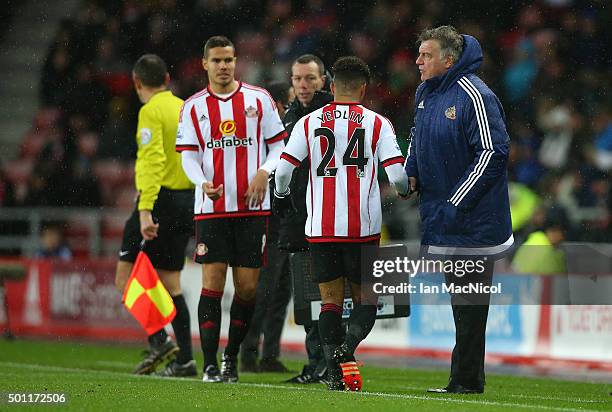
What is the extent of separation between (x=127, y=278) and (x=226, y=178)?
6.34ft

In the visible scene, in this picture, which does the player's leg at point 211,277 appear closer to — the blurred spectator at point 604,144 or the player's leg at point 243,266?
the player's leg at point 243,266

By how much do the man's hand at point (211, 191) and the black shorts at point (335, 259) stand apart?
2.55ft

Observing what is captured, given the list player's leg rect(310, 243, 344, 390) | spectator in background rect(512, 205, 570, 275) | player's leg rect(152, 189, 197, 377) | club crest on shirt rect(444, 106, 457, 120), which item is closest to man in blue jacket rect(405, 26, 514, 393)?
club crest on shirt rect(444, 106, 457, 120)

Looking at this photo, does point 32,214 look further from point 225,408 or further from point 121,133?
point 225,408

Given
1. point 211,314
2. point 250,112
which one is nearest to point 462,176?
point 250,112

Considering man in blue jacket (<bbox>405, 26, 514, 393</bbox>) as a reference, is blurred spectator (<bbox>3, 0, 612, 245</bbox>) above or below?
above

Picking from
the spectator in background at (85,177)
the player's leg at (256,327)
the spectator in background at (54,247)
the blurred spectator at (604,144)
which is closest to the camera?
the player's leg at (256,327)

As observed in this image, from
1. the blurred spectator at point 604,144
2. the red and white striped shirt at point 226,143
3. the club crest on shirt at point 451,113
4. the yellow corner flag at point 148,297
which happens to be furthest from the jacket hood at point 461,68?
the blurred spectator at point 604,144

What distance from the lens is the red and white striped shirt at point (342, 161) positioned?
305 inches

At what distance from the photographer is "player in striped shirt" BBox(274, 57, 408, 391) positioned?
7.75 metres

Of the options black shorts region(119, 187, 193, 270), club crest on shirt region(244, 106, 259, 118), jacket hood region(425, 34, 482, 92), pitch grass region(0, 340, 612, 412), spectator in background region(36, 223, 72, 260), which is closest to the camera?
pitch grass region(0, 340, 612, 412)

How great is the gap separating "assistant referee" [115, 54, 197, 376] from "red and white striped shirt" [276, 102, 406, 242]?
1.94 meters

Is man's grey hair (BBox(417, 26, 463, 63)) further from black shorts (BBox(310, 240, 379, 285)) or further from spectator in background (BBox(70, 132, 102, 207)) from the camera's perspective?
spectator in background (BBox(70, 132, 102, 207))

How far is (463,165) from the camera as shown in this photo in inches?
295
